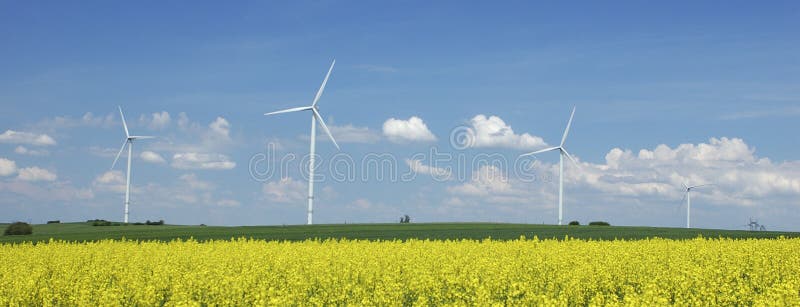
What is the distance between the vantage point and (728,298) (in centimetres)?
1574

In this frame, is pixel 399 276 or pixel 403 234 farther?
pixel 403 234

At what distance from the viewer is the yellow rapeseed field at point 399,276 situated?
51.0ft

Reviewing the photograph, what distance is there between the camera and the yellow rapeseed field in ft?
51.0

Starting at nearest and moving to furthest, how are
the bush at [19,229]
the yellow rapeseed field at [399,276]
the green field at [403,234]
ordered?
the yellow rapeseed field at [399,276] → the green field at [403,234] → the bush at [19,229]

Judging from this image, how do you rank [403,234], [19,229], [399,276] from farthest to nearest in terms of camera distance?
[19,229] → [403,234] → [399,276]

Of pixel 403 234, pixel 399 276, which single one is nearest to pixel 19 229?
pixel 403 234

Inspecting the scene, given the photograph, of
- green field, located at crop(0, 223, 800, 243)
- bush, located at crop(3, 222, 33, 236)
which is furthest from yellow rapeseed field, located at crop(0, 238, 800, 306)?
bush, located at crop(3, 222, 33, 236)

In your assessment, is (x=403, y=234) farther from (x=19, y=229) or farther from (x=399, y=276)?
(x=19, y=229)

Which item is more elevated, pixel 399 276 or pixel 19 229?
pixel 399 276

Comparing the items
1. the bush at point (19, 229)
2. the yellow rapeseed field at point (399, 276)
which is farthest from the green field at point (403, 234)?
the yellow rapeseed field at point (399, 276)

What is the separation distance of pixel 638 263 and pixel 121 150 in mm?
72303

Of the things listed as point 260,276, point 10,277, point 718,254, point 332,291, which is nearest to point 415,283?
point 332,291

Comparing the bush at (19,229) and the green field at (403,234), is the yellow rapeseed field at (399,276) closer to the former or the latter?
the green field at (403,234)

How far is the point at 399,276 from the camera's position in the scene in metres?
19.5
